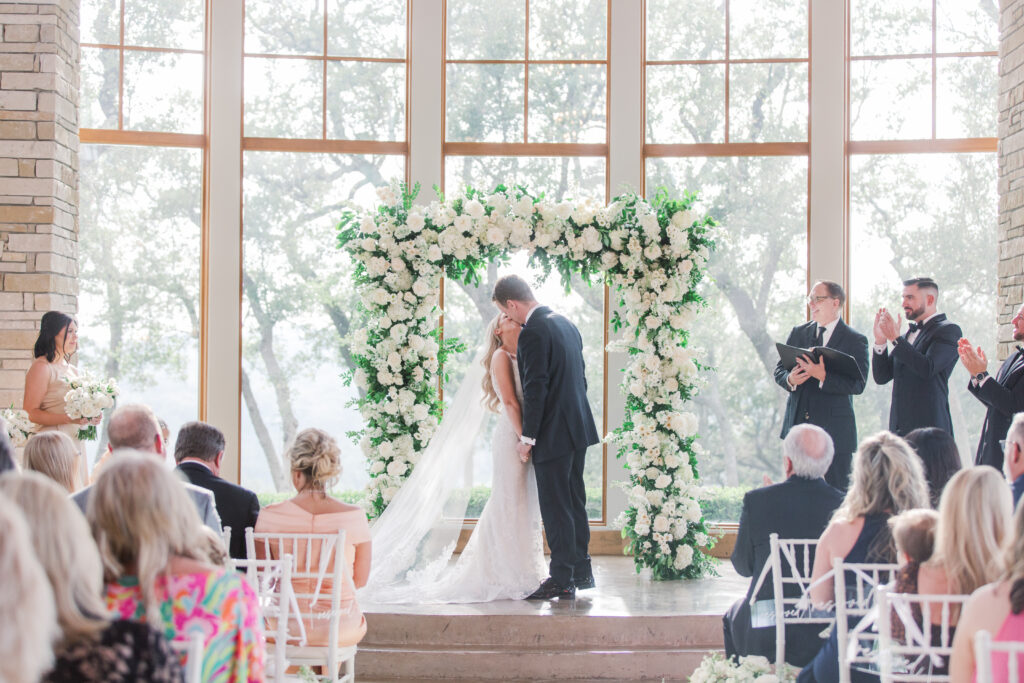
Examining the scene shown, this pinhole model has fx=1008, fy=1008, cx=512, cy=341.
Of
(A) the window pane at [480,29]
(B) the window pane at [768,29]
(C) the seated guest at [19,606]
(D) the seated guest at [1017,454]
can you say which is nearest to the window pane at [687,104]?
(B) the window pane at [768,29]

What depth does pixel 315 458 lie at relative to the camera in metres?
3.79

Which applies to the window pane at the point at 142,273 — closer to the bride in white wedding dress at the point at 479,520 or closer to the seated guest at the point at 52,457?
the bride in white wedding dress at the point at 479,520

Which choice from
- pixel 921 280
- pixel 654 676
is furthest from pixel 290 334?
pixel 921 280

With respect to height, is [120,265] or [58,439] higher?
[120,265]

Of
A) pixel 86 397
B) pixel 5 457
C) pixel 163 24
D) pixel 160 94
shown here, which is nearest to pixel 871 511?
pixel 5 457

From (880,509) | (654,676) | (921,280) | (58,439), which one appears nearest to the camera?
(880,509)

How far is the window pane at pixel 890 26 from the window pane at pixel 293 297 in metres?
3.74

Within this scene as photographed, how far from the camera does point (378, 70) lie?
8008mm

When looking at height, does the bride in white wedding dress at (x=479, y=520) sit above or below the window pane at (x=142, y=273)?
below

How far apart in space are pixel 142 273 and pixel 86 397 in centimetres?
247

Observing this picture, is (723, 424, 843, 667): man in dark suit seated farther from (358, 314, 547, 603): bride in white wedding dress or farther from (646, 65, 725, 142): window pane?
(646, 65, 725, 142): window pane

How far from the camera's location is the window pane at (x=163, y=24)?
7.86 meters

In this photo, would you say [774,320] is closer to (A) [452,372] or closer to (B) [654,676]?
(A) [452,372]

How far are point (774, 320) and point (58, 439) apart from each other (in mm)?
5589
